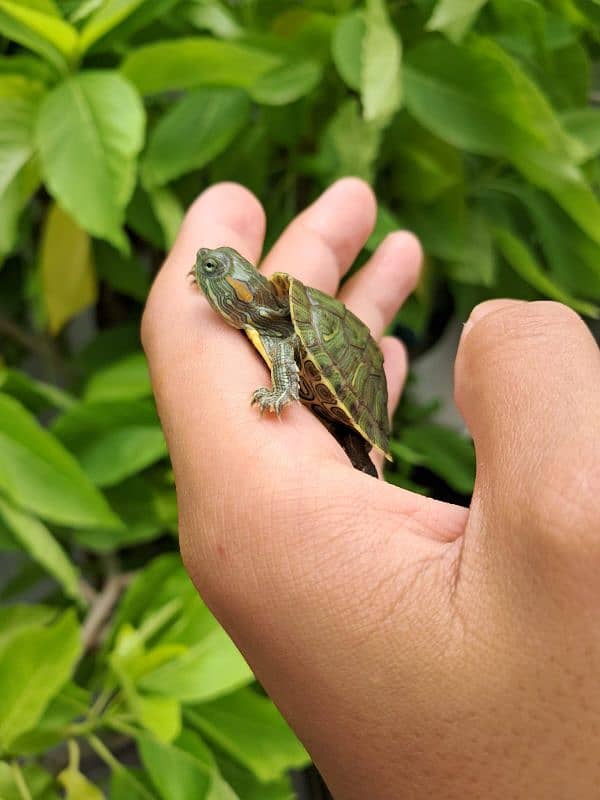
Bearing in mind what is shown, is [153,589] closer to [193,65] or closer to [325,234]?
[325,234]

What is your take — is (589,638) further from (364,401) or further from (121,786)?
(121,786)

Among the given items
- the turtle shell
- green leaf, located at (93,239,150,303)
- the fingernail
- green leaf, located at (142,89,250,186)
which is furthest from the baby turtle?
green leaf, located at (93,239,150,303)

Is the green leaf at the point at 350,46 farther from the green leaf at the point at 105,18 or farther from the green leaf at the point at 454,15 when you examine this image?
the green leaf at the point at 105,18

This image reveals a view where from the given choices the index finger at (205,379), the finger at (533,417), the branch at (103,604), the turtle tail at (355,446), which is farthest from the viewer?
the branch at (103,604)

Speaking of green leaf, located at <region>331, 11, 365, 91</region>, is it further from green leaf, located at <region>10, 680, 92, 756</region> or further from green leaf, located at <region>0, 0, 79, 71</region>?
green leaf, located at <region>10, 680, 92, 756</region>

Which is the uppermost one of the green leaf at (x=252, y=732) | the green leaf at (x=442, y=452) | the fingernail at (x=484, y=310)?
the fingernail at (x=484, y=310)

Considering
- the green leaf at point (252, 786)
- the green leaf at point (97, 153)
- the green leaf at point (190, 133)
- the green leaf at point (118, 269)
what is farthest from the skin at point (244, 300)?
the green leaf at point (252, 786)

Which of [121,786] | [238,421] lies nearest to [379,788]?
[238,421]
